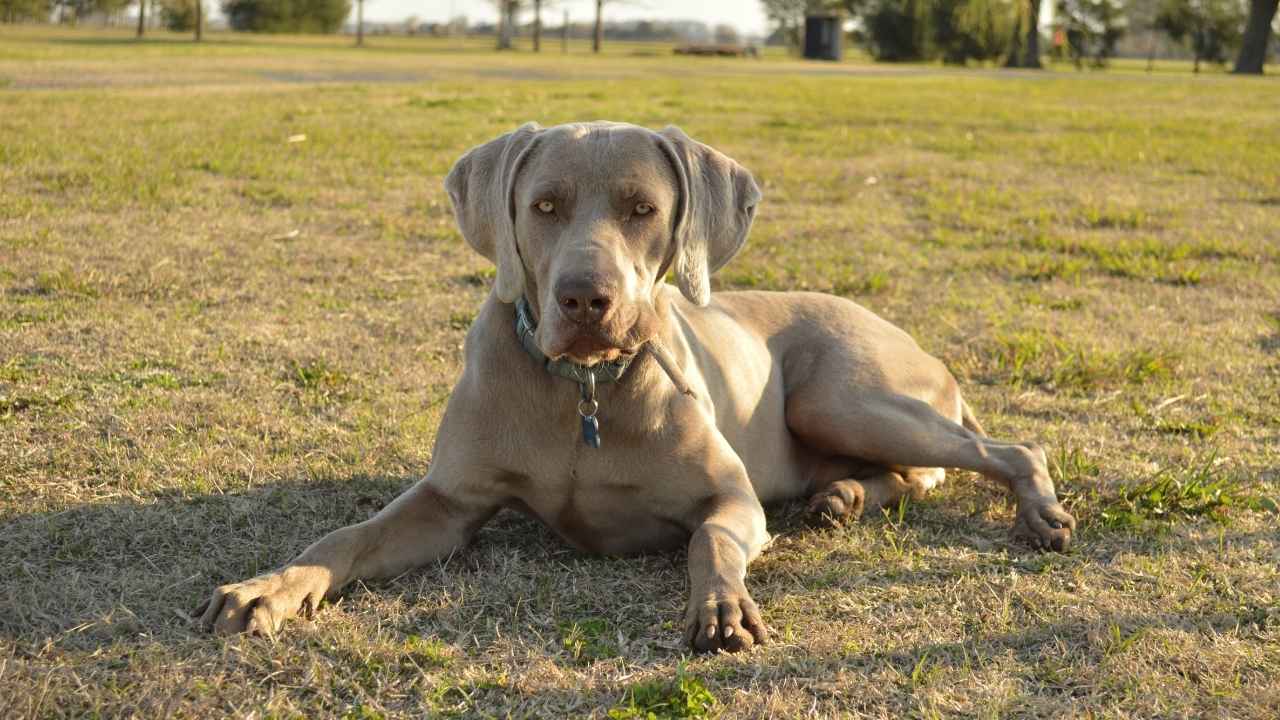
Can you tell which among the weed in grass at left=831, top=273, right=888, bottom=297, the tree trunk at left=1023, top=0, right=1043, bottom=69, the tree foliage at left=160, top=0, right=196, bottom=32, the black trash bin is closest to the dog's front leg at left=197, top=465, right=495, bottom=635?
the weed in grass at left=831, top=273, right=888, bottom=297

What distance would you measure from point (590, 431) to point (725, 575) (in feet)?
1.78

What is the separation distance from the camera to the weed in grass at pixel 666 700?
2.69 meters

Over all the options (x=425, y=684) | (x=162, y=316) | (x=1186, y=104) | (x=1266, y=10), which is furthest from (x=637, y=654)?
(x=1266, y=10)

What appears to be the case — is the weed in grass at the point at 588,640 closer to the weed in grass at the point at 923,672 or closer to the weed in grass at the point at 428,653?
the weed in grass at the point at 428,653

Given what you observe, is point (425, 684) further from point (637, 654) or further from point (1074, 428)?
point (1074, 428)

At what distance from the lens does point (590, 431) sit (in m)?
3.36

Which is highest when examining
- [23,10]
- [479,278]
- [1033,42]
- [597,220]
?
[23,10]

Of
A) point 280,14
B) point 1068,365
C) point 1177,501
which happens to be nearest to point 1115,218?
point 1068,365

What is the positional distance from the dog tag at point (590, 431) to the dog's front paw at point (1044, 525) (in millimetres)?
1368

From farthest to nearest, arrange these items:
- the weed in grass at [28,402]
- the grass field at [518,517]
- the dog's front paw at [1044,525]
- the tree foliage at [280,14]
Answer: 1. the tree foliage at [280,14]
2. the weed in grass at [28,402]
3. the dog's front paw at [1044,525]
4. the grass field at [518,517]

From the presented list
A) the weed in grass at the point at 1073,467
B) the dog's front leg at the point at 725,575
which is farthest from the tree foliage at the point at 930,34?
the dog's front leg at the point at 725,575

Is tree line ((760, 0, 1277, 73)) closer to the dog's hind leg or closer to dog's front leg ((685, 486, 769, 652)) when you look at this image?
the dog's hind leg

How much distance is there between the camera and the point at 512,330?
136 inches

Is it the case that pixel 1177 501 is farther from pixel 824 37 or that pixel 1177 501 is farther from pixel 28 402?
pixel 824 37
